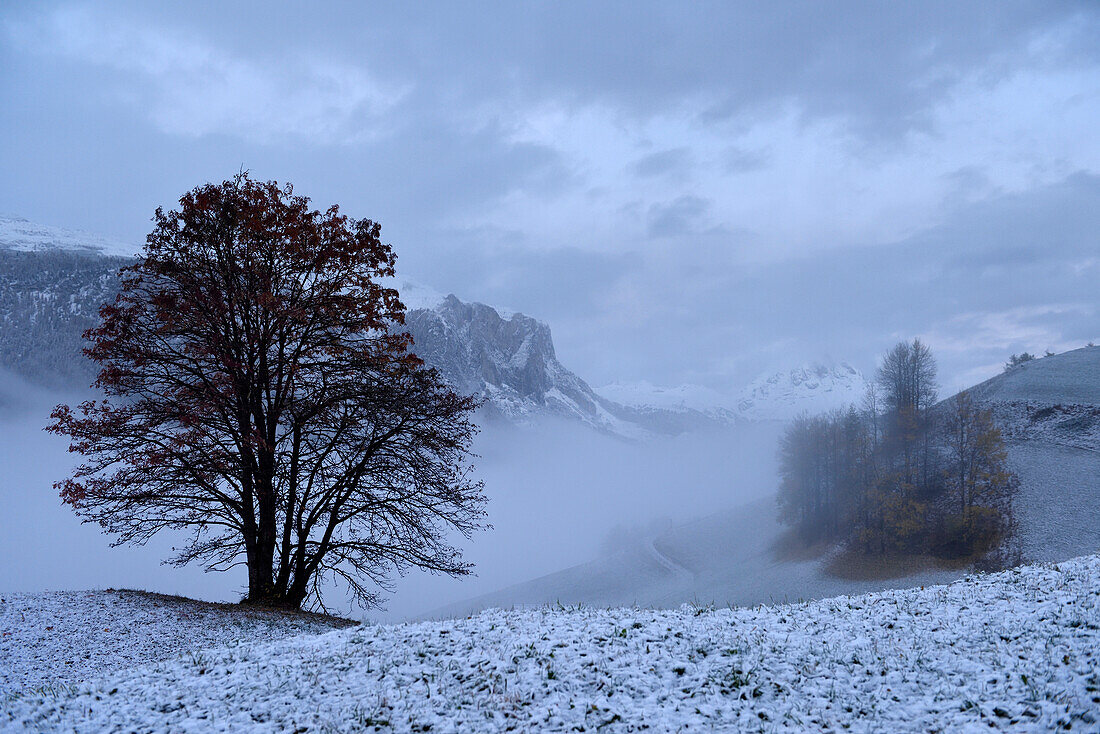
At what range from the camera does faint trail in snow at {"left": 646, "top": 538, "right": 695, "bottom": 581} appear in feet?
281

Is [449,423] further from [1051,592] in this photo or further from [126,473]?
[1051,592]

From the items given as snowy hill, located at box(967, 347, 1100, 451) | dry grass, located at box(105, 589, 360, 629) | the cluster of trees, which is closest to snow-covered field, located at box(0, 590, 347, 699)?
dry grass, located at box(105, 589, 360, 629)

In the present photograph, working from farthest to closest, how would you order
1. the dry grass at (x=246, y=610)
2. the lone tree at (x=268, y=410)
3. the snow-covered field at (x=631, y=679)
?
1. the lone tree at (x=268, y=410)
2. the dry grass at (x=246, y=610)
3. the snow-covered field at (x=631, y=679)

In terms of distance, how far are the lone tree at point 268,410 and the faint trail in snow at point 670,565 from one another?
71510mm

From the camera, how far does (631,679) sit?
354 inches

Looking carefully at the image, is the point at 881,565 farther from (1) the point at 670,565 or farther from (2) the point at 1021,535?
(1) the point at 670,565

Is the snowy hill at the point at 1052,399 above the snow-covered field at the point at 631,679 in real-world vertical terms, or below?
above

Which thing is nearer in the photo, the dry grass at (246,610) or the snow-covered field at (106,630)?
the snow-covered field at (106,630)

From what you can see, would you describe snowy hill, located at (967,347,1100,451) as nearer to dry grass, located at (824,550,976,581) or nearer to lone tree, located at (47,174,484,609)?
dry grass, located at (824,550,976,581)

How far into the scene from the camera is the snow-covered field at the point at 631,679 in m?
8.04

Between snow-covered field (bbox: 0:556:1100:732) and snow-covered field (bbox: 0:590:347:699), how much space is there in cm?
229

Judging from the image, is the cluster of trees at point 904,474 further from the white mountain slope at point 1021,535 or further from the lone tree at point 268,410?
the lone tree at point 268,410

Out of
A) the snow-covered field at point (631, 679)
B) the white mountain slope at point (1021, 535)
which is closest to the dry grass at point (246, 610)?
the snow-covered field at point (631, 679)

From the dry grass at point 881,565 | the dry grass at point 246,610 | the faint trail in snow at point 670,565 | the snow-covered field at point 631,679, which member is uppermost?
the snow-covered field at point 631,679
